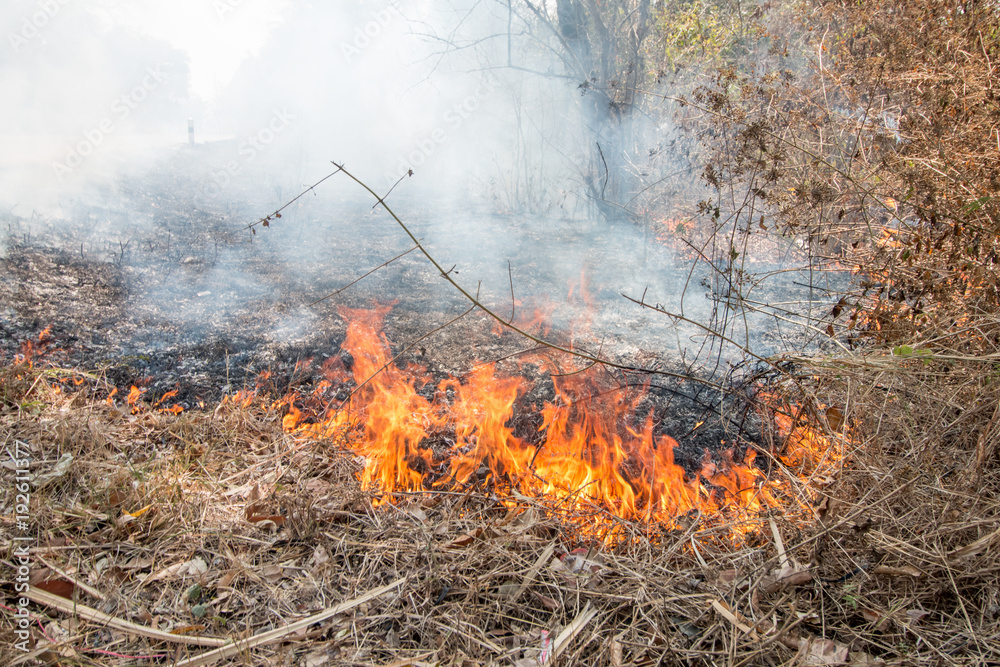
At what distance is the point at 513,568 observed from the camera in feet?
6.82

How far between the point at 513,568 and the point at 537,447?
78 cm

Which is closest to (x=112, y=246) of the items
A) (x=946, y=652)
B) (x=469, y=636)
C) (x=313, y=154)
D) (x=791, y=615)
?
(x=469, y=636)

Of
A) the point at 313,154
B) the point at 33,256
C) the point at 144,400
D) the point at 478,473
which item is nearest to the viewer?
the point at 478,473

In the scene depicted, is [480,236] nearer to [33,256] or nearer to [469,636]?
[33,256]

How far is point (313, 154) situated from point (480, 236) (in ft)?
27.2

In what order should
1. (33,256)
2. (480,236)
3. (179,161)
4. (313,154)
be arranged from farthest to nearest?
(313,154) < (179,161) < (480,236) < (33,256)

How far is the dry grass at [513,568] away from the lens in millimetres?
1776

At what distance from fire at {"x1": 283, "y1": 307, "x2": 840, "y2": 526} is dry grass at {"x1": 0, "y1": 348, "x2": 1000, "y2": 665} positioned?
0.51 ft

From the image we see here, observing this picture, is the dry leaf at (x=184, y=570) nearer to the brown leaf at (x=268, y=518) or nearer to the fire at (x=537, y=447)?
the brown leaf at (x=268, y=518)

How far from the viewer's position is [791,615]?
1779 mm

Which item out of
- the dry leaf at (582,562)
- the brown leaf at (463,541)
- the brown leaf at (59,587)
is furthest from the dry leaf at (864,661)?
the brown leaf at (59,587)

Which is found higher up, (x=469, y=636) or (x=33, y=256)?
(x=33, y=256)

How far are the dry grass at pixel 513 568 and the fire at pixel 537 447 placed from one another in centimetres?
16

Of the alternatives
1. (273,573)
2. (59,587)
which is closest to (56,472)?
(59,587)
